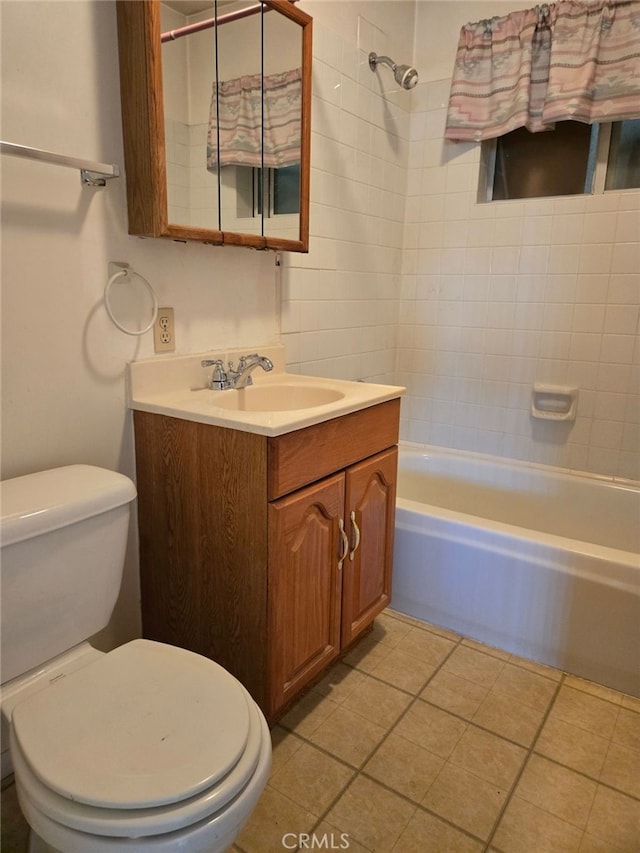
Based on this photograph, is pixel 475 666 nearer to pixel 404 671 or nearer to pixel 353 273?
pixel 404 671

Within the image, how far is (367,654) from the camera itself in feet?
6.20

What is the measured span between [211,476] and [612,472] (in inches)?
70.3

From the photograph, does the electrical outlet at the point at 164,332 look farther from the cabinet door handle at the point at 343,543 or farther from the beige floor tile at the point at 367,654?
the beige floor tile at the point at 367,654

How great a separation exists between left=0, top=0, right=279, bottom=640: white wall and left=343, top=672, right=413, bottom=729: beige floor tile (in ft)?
3.11

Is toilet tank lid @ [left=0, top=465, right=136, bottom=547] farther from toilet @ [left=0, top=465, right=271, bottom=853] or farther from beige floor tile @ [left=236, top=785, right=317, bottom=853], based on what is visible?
beige floor tile @ [left=236, top=785, right=317, bottom=853]

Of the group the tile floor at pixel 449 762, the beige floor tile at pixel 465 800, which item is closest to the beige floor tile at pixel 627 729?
the tile floor at pixel 449 762

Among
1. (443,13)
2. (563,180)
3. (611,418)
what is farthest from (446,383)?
A: (443,13)

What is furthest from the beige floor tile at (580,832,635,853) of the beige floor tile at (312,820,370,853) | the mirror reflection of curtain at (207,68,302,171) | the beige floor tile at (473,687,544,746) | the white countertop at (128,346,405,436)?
the mirror reflection of curtain at (207,68,302,171)

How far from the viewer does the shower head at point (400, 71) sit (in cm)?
222

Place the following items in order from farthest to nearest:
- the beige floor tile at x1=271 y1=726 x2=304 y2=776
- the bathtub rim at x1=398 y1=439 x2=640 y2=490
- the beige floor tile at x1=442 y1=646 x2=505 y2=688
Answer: the bathtub rim at x1=398 y1=439 x2=640 y2=490, the beige floor tile at x1=442 y1=646 x2=505 y2=688, the beige floor tile at x1=271 y1=726 x2=304 y2=776

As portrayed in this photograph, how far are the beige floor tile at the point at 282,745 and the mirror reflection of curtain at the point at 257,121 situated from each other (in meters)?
1.55

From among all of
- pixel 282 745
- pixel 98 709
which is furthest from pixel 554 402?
pixel 98 709

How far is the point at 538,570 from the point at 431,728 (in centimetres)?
59

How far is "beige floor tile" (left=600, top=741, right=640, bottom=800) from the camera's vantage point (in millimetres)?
1404
